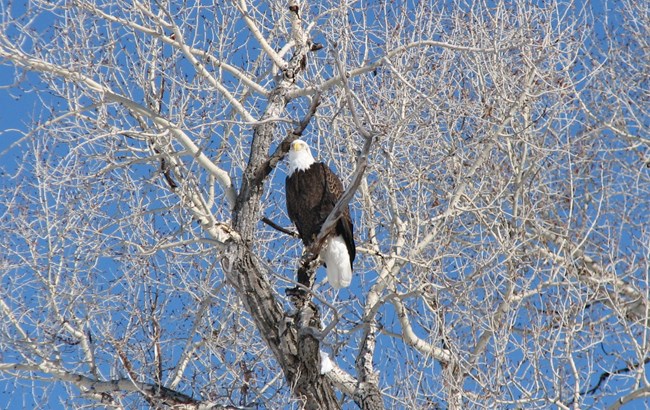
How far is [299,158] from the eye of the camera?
7051mm

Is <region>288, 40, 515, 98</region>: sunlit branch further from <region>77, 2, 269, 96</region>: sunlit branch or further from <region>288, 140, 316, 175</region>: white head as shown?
<region>288, 140, 316, 175</region>: white head

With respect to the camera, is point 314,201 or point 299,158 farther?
point 299,158

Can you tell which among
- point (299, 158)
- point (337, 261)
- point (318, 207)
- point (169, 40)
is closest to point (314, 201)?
point (318, 207)

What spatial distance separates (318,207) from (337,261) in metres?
0.40

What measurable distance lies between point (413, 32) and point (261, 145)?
100 inches

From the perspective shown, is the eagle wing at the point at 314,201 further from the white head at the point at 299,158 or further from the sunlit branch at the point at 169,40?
the sunlit branch at the point at 169,40

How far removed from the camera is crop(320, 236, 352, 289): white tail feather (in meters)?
6.99

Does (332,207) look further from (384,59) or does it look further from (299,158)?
(384,59)

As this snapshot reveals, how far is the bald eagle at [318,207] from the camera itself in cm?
692

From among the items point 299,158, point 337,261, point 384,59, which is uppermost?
point 299,158

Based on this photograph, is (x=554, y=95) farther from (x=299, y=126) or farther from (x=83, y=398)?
(x=83, y=398)

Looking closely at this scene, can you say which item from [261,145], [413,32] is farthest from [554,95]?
[261,145]

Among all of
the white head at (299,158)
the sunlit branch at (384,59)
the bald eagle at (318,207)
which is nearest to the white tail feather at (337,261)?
the bald eagle at (318,207)

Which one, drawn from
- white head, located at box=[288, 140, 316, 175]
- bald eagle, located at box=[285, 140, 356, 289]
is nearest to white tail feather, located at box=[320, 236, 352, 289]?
bald eagle, located at box=[285, 140, 356, 289]
